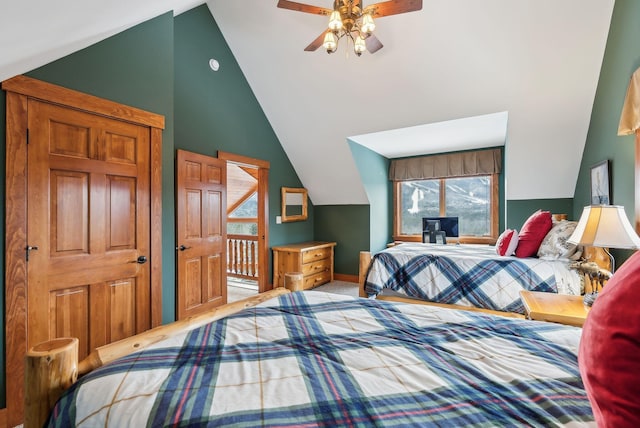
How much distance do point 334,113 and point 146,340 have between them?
341 cm

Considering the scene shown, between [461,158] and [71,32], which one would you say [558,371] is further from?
[461,158]

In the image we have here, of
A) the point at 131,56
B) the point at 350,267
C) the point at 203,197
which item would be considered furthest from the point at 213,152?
the point at 350,267

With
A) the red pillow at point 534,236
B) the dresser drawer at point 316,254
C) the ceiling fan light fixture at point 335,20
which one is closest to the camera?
the ceiling fan light fixture at point 335,20

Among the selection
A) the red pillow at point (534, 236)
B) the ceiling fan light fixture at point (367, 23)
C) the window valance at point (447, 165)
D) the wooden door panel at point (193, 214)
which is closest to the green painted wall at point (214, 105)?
the wooden door panel at point (193, 214)

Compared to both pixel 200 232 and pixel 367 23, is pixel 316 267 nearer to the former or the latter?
pixel 200 232

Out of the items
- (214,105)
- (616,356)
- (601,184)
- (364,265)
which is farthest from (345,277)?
(616,356)

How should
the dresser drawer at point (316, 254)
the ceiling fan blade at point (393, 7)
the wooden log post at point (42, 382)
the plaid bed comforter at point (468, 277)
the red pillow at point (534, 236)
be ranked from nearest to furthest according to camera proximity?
the wooden log post at point (42, 382), the ceiling fan blade at point (393, 7), the plaid bed comforter at point (468, 277), the red pillow at point (534, 236), the dresser drawer at point (316, 254)

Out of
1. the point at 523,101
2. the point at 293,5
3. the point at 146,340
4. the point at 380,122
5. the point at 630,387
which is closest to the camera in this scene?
the point at 630,387

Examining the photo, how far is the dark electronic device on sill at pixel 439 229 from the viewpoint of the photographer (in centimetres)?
491

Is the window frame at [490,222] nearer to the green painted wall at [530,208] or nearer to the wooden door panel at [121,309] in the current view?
the green painted wall at [530,208]

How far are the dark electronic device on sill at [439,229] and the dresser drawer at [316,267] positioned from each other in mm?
1659

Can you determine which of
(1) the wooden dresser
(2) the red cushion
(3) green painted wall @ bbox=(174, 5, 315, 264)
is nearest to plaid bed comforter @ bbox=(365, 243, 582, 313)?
(1) the wooden dresser

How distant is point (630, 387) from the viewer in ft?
1.90

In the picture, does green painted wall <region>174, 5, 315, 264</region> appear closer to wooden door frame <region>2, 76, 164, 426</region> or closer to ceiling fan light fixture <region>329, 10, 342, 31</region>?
wooden door frame <region>2, 76, 164, 426</region>
